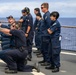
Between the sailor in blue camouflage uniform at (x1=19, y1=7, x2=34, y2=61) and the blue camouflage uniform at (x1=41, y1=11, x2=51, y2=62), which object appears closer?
the blue camouflage uniform at (x1=41, y1=11, x2=51, y2=62)

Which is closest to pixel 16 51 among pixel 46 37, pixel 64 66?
pixel 46 37

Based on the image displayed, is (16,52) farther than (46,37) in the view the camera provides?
No

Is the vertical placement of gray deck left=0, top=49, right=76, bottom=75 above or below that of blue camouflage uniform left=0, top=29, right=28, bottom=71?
below

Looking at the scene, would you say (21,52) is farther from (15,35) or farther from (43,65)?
(43,65)

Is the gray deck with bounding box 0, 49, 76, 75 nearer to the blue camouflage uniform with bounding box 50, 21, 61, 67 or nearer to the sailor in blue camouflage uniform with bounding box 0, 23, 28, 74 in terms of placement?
the sailor in blue camouflage uniform with bounding box 0, 23, 28, 74

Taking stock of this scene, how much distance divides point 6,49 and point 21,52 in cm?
77

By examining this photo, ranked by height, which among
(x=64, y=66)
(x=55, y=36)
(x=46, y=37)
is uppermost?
(x=55, y=36)

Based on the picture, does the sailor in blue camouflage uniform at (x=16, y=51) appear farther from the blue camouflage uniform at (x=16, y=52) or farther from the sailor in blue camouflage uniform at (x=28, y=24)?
the sailor in blue camouflage uniform at (x=28, y=24)

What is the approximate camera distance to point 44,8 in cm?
1070

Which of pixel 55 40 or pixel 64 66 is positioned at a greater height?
pixel 55 40

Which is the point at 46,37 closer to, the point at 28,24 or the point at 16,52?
the point at 28,24

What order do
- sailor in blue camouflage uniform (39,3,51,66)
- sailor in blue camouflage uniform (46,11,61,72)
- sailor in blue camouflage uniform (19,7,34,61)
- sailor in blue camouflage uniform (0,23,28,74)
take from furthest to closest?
1. sailor in blue camouflage uniform (19,7,34,61)
2. sailor in blue camouflage uniform (39,3,51,66)
3. sailor in blue camouflage uniform (46,11,61,72)
4. sailor in blue camouflage uniform (0,23,28,74)

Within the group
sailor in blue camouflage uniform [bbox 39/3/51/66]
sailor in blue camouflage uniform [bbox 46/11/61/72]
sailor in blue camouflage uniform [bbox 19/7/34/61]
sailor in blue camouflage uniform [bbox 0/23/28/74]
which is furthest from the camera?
sailor in blue camouflage uniform [bbox 19/7/34/61]

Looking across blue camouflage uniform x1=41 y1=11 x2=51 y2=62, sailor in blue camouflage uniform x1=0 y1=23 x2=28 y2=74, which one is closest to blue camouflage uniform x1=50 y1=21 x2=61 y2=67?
blue camouflage uniform x1=41 y1=11 x2=51 y2=62
